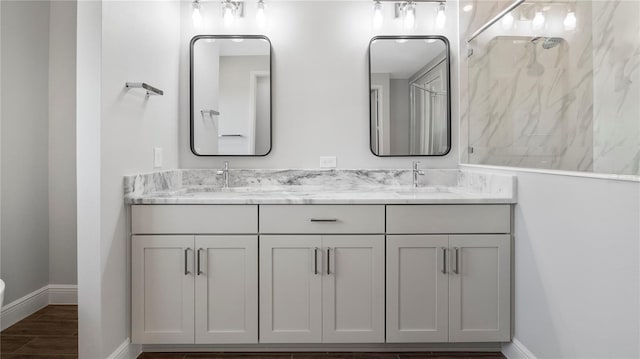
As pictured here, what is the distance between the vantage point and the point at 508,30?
212cm

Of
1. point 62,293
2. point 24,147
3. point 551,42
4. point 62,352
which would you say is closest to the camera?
point 551,42

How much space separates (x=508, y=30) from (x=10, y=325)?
3350mm

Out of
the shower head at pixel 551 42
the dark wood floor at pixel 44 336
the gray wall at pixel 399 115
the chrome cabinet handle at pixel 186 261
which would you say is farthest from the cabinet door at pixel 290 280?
the shower head at pixel 551 42

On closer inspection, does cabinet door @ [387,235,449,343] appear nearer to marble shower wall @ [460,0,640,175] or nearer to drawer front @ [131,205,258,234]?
marble shower wall @ [460,0,640,175]

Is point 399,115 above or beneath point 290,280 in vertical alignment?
above

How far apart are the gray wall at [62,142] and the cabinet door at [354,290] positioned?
187 centimetres

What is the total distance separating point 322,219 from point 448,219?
0.65 meters

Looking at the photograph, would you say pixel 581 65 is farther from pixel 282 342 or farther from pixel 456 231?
pixel 282 342

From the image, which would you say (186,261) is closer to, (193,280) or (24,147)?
(193,280)

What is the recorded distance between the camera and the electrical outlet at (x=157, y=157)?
7.50ft

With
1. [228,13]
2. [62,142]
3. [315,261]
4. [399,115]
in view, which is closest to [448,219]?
[315,261]

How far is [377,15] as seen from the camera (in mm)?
2605

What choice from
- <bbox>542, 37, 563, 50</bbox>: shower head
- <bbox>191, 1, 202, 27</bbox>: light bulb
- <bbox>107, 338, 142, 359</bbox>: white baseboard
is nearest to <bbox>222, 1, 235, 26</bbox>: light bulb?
<bbox>191, 1, 202, 27</bbox>: light bulb

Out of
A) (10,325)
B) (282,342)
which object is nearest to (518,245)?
(282,342)
